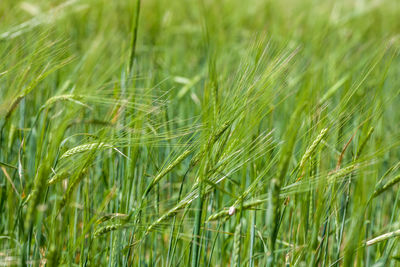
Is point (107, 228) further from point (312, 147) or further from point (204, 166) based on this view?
point (312, 147)

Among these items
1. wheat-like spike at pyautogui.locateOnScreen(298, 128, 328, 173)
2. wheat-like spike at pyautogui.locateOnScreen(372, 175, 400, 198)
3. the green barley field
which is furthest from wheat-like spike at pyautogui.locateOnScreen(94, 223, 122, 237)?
wheat-like spike at pyautogui.locateOnScreen(372, 175, 400, 198)

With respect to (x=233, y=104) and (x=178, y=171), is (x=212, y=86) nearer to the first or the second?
(x=233, y=104)

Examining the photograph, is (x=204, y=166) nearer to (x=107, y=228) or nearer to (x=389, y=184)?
(x=107, y=228)

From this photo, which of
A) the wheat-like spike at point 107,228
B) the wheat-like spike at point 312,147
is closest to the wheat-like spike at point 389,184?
the wheat-like spike at point 312,147

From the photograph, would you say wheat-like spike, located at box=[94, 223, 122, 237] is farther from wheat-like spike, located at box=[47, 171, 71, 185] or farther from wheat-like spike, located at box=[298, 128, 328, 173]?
wheat-like spike, located at box=[298, 128, 328, 173]

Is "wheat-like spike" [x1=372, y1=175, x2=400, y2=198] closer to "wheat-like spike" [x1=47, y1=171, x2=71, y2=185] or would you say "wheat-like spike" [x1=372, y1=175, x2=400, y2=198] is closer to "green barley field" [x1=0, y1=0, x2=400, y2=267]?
"green barley field" [x1=0, y1=0, x2=400, y2=267]

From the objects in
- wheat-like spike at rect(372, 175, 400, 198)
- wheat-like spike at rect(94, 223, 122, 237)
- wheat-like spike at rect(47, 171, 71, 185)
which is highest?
wheat-like spike at rect(372, 175, 400, 198)

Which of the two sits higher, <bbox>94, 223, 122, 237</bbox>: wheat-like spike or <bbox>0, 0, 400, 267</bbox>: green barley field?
<bbox>0, 0, 400, 267</bbox>: green barley field

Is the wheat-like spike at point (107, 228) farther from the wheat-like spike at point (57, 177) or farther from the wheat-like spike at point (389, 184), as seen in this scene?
the wheat-like spike at point (389, 184)

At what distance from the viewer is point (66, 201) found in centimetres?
68

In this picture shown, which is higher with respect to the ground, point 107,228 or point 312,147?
point 312,147

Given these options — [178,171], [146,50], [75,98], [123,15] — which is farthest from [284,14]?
[75,98]

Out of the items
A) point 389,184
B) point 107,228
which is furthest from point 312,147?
point 107,228

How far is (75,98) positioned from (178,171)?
71 centimetres
